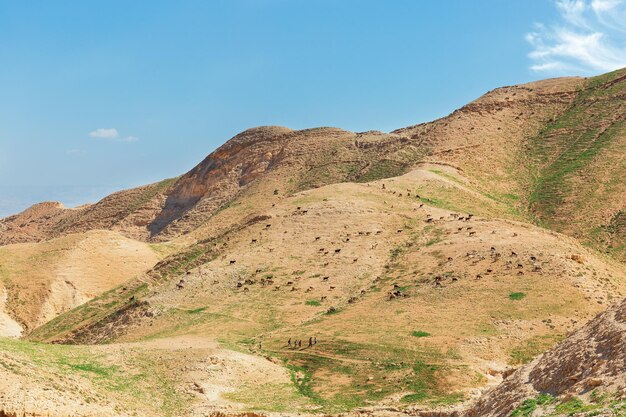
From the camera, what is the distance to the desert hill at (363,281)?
26578mm

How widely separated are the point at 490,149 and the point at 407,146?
793cm

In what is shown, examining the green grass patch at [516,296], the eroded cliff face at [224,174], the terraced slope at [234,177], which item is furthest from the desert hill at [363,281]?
the eroded cliff face at [224,174]

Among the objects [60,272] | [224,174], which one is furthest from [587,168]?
[224,174]

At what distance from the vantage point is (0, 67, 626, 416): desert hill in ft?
87.2

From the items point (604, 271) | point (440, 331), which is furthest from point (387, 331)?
point (604, 271)

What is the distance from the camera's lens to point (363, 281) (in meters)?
41.1

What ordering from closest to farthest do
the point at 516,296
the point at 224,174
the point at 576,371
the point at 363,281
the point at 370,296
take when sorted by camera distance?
the point at 576,371 → the point at 516,296 → the point at 370,296 → the point at 363,281 → the point at 224,174

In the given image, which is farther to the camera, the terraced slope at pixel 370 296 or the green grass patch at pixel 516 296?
the green grass patch at pixel 516 296

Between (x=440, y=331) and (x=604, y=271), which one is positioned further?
(x=604, y=271)

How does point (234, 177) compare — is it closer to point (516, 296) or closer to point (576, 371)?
point (516, 296)

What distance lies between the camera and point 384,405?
25.8 metres

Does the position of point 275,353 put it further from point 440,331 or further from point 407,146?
Answer: point 407,146

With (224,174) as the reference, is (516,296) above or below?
below

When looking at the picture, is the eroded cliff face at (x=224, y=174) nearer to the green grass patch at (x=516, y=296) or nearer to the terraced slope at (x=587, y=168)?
the terraced slope at (x=587, y=168)
